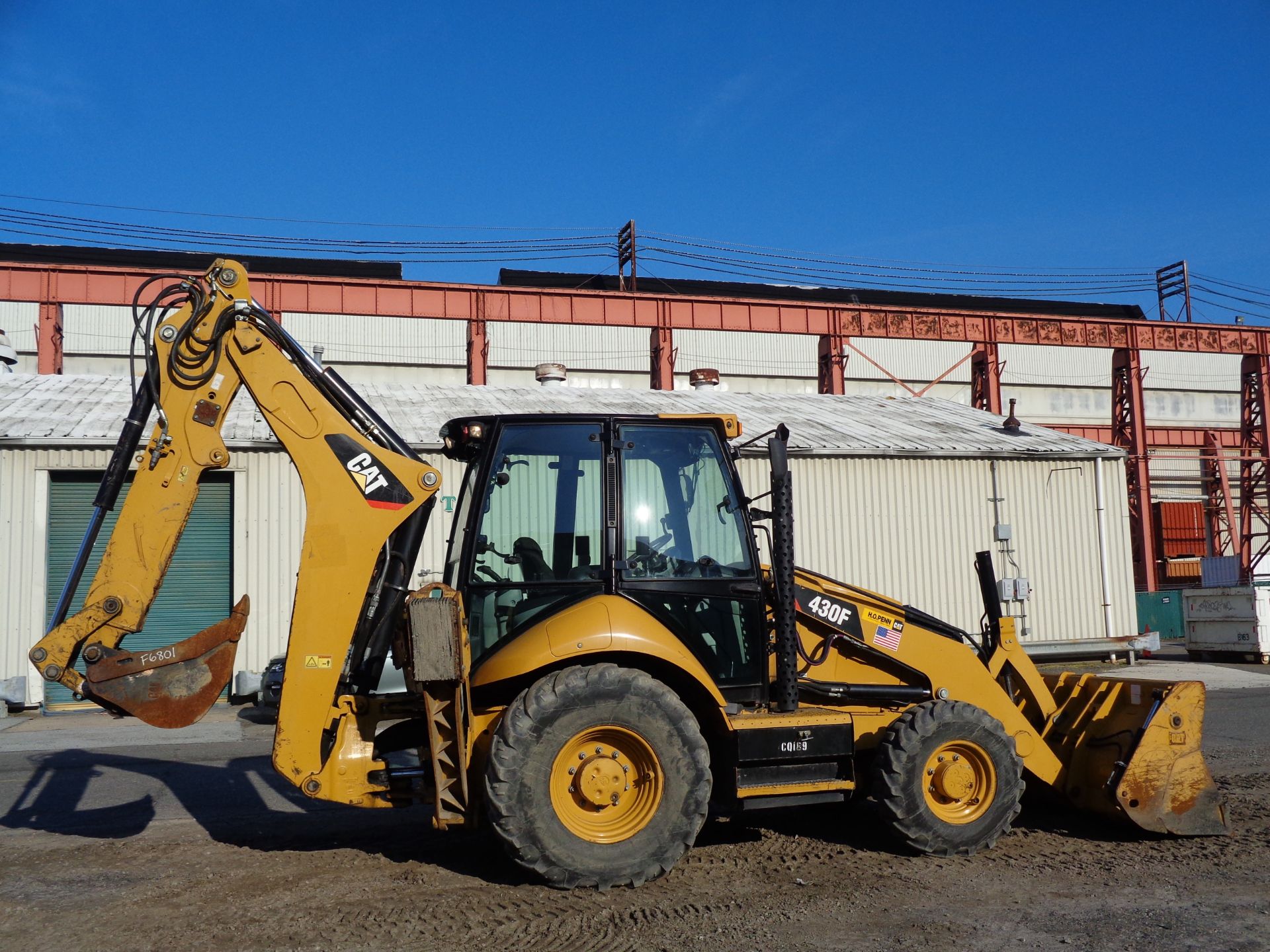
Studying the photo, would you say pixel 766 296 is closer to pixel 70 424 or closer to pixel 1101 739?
pixel 70 424

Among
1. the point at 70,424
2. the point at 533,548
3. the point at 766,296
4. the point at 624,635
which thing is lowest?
the point at 624,635

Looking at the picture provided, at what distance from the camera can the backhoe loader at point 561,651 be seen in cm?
520

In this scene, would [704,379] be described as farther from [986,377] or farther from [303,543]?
[303,543]

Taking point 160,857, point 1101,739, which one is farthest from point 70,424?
point 1101,739

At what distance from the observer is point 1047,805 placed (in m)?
6.77

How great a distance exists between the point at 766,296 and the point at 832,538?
24659 millimetres

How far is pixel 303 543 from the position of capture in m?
5.41

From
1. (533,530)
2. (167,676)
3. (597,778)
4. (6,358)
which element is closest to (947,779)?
(597,778)

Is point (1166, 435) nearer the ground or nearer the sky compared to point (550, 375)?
nearer the ground

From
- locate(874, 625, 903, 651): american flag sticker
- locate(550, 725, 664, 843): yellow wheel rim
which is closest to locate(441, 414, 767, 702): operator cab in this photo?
locate(550, 725, 664, 843): yellow wheel rim

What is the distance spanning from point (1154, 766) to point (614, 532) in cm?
342

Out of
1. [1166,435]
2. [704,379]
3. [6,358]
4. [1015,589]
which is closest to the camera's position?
[1015,589]

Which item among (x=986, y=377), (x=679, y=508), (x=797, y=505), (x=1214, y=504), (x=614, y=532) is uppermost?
(x=986, y=377)

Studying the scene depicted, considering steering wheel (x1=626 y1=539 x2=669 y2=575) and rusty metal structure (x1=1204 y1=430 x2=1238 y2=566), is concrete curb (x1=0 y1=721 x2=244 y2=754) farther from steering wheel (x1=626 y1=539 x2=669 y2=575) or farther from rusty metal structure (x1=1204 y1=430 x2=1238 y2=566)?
rusty metal structure (x1=1204 y1=430 x2=1238 y2=566)
